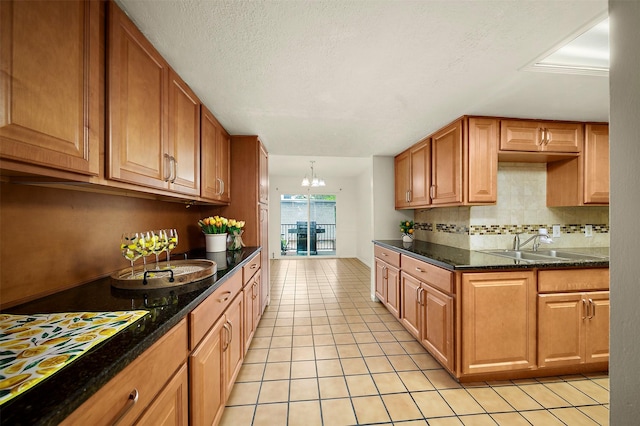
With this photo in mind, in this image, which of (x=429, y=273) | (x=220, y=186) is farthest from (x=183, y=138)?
(x=429, y=273)

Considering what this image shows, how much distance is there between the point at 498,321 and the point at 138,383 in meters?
2.22

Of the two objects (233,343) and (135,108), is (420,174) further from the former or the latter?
(135,108)

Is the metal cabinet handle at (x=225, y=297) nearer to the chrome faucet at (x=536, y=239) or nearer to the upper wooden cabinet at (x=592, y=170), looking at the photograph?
the chrome faucet at (x=536, y=239)

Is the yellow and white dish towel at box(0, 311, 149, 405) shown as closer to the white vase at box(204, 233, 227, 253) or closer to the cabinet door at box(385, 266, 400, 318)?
the white vase at box(204, 233, 227, 253)

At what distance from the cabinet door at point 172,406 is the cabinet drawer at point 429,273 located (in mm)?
1790

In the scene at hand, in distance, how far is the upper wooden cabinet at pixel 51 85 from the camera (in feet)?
2.22

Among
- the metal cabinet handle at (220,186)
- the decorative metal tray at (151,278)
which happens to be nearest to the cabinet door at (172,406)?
the decorative metal tray at (151,278)

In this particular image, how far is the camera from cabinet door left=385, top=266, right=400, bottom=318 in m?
2.88

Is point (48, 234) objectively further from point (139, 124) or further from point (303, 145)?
point (303, 145)

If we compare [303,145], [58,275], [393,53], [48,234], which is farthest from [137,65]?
[303,145]

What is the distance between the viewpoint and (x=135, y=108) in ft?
3.89

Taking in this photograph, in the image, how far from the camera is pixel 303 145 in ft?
10.6

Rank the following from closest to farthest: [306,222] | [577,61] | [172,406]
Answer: [172,406], [577,61], [306,222]

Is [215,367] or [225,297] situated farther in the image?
[225,297]
